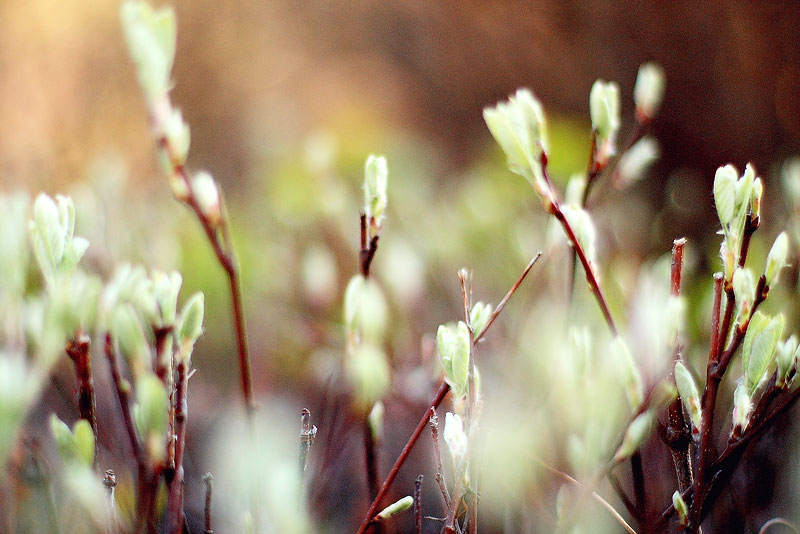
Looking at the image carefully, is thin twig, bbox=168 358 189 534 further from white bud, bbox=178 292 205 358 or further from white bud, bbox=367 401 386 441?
white bud, bbox=367 401 386 441

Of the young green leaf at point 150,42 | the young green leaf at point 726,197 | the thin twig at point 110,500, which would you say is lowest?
the thin twig at point 110,500

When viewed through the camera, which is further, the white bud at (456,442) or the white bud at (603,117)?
the white bud at (603,117)

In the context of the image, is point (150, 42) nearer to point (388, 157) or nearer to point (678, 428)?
point (678, 428)

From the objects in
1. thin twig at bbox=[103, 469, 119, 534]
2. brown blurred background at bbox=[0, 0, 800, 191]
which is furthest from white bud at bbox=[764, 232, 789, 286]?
brown blurred background at bbox=[0, 0, 800, 191]

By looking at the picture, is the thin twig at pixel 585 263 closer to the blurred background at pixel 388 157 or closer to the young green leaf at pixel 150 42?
the blurred background at pixel 388 157

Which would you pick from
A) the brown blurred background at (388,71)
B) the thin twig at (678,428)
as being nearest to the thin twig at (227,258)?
the thin twig at (678,428)

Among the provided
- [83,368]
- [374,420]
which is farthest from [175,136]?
[374,420]

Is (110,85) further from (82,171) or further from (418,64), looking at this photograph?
(418,64)

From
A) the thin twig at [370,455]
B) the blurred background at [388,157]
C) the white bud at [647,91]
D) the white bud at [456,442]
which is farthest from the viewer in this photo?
the blurred background at [388,157]

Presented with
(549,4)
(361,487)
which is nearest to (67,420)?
(361,487)
